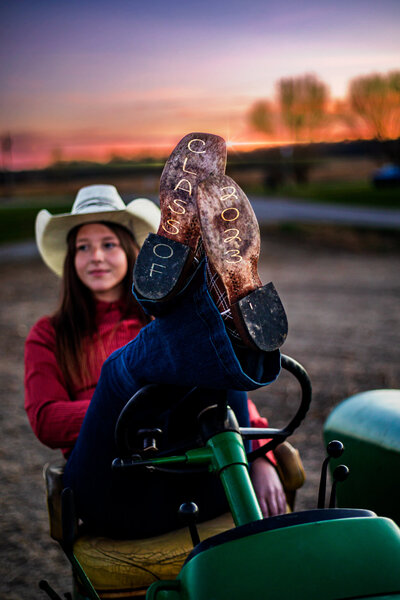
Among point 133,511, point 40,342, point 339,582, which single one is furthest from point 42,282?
point 339,582

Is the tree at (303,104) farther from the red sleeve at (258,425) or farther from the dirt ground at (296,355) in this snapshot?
the red sleeve at (258,425)

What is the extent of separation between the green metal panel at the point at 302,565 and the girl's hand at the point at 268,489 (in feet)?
2.27

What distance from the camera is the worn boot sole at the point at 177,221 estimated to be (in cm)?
130

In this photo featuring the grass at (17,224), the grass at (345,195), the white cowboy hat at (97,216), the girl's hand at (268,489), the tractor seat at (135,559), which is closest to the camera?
the tractor seat at (135,559)

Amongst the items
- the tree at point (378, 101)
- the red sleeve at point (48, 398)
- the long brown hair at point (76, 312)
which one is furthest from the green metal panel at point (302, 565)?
the tree at point (378, 101)

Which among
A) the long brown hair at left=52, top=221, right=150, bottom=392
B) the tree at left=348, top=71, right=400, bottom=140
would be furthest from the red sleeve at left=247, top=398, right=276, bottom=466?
the tree at left=348, top=71, right=400, bottom=140

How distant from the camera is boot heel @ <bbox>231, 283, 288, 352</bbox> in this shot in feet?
4.08

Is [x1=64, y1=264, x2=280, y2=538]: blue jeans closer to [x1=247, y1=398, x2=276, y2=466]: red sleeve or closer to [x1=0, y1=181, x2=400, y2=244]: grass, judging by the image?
[x1=247, y1=398, x2=276, y2=466]: red sleeve

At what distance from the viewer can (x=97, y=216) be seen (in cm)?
239

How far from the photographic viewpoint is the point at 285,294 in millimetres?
8750

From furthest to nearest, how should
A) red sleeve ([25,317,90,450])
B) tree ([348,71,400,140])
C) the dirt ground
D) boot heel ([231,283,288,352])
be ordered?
tree ([348,71,400,140]) < the dirt ground < red sleeve ([25,317,90,450]) < boot heel ([231,283,288,352])

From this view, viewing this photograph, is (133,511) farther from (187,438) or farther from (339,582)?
(339,582)

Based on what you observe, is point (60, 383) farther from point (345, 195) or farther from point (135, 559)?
point (345, 195)

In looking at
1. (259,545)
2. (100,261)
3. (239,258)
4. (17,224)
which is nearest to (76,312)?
(100,261)
